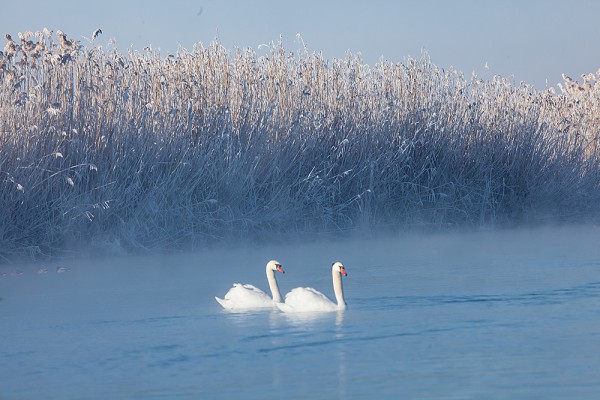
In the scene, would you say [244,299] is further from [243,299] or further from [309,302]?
[309,302]

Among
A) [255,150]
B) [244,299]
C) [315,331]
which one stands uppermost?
[255,150]

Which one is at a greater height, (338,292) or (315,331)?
(338,292)

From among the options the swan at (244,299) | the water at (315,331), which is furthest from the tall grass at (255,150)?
the swan at (244,299)

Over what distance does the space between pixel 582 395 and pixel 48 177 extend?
22.3 feet

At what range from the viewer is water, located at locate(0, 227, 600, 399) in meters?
5.05

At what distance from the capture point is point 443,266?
962 cm

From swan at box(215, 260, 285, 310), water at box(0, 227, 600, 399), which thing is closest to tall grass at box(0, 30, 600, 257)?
water at box(0, 227, 600, 399)

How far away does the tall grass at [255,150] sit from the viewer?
10594 millimetres

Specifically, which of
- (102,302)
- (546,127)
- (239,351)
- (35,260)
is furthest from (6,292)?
(546,127)

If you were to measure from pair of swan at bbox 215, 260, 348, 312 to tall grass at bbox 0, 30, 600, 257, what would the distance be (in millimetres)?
2949

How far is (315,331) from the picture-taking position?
6578 millimetres

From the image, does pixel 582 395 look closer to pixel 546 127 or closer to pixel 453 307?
pixel 453 307

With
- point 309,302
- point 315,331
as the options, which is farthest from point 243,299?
point 315,331

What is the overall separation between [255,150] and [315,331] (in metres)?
5.88
